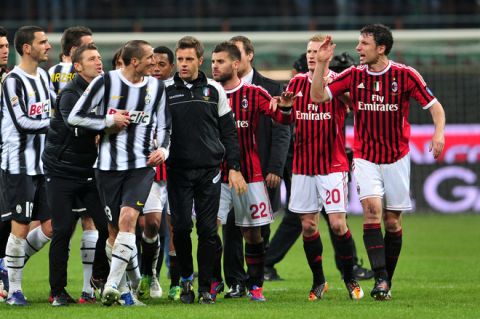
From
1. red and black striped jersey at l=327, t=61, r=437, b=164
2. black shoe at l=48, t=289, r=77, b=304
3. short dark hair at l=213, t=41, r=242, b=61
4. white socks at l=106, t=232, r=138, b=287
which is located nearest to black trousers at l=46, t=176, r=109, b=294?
black shoe at l=48, t=289, r=77, b=304

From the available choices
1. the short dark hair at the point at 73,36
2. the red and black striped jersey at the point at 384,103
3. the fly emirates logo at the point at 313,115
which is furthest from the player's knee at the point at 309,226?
the short dark hair at the point at 73,36

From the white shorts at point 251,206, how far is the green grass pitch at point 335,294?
712 mm

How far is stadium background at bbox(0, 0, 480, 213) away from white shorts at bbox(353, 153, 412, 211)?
977cm

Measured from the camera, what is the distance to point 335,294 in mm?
9547

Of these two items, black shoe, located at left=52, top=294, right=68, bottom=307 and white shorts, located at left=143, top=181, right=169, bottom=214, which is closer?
black shoe, located at left=52, top=294, right=68, bottom=307

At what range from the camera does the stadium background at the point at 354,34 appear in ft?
66.4

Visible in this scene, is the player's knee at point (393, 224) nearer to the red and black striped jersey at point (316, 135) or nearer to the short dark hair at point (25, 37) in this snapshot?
the red and black striped jersey at point (316, 135)

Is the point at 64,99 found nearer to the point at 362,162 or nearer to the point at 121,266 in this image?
the point at 121,266

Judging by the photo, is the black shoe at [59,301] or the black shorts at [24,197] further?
the black shorts at [24,197]

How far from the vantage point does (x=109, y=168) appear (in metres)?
8.16

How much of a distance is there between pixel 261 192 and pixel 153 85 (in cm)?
155

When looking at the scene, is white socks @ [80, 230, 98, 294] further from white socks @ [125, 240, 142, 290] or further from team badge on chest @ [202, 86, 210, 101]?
team badge on chest @ [202, 86, 210, 101]

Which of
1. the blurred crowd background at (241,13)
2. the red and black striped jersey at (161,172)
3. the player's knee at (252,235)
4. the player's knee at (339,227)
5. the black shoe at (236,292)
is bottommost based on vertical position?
the black shoe at (236,292)

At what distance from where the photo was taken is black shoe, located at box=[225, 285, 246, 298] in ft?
31.2
